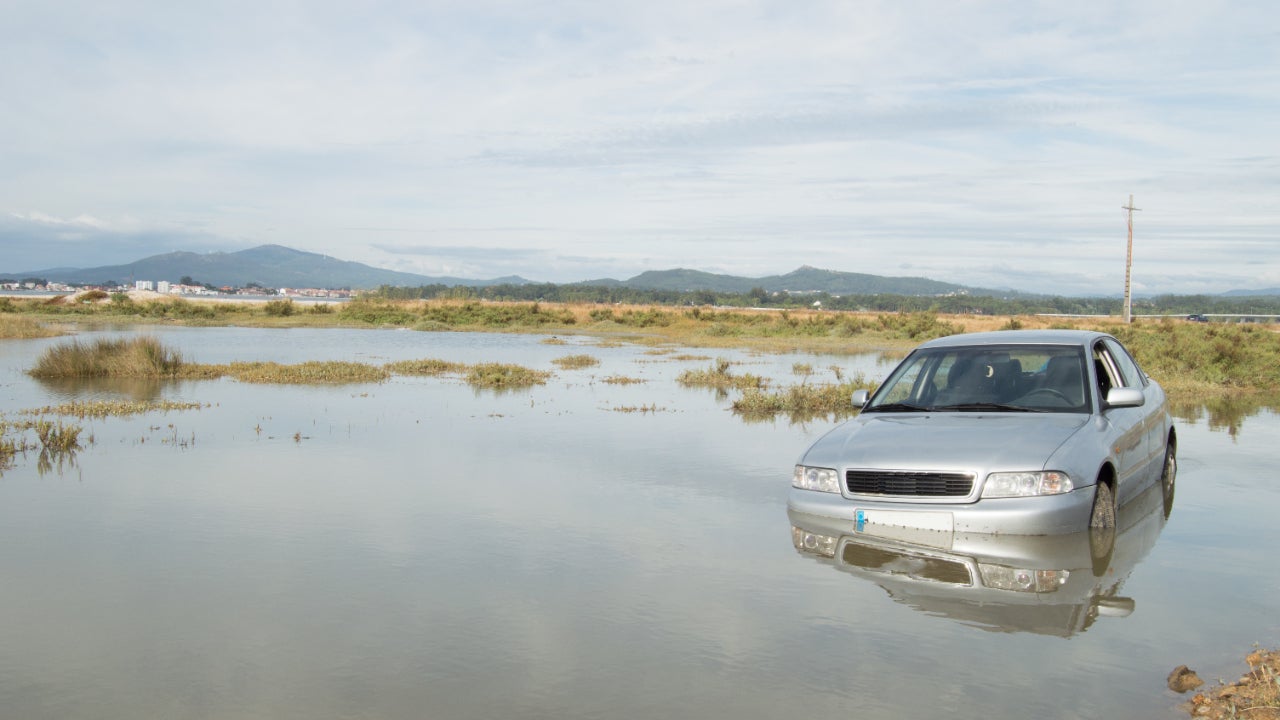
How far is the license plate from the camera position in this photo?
23.3ft

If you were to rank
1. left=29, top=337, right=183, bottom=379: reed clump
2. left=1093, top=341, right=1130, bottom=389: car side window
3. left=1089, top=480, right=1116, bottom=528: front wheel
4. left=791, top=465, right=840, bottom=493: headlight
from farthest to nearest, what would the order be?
left=29, top=337, right=183, bottom=379: reed clump, left=1093, top=341, right=1130, bottom=389: car side window, left=791, top=465, right=840, bottom=493: headlight, left=1089, top=480, right=1116, bottom=528: front wheel

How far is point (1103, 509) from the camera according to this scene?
7648mm

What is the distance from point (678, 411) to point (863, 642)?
12.3 meters

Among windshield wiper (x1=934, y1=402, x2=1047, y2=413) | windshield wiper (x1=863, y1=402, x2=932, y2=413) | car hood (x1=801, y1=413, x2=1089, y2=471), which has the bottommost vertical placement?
car hood (x1=801, y1=413, x2=1089, y2=471)

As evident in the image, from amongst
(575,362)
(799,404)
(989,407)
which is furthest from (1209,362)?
(989,407)

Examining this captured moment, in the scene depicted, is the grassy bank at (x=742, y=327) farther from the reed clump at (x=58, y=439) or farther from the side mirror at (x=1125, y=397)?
the side mirror at (x=1125, y=397)

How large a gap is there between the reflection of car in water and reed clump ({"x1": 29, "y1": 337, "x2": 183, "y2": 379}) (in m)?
19.5

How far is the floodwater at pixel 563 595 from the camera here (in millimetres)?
5000

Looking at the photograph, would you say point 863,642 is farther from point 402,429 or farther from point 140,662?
point 402,429

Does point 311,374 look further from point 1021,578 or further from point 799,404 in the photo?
point 1021,578

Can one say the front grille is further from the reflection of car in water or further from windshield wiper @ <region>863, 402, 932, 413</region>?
windshield wiper @ <region>863, 402, 932, 413</region>

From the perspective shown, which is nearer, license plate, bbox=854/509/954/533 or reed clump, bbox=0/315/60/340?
license plate, bbox=854/509/954/533

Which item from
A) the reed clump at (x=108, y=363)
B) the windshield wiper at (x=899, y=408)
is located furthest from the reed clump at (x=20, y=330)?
the windshield wiper at (x=899, y=408)

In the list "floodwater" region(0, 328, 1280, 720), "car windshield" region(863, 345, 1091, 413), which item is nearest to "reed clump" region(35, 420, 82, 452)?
"floodwater" region(0, 328, 1280, 720)
